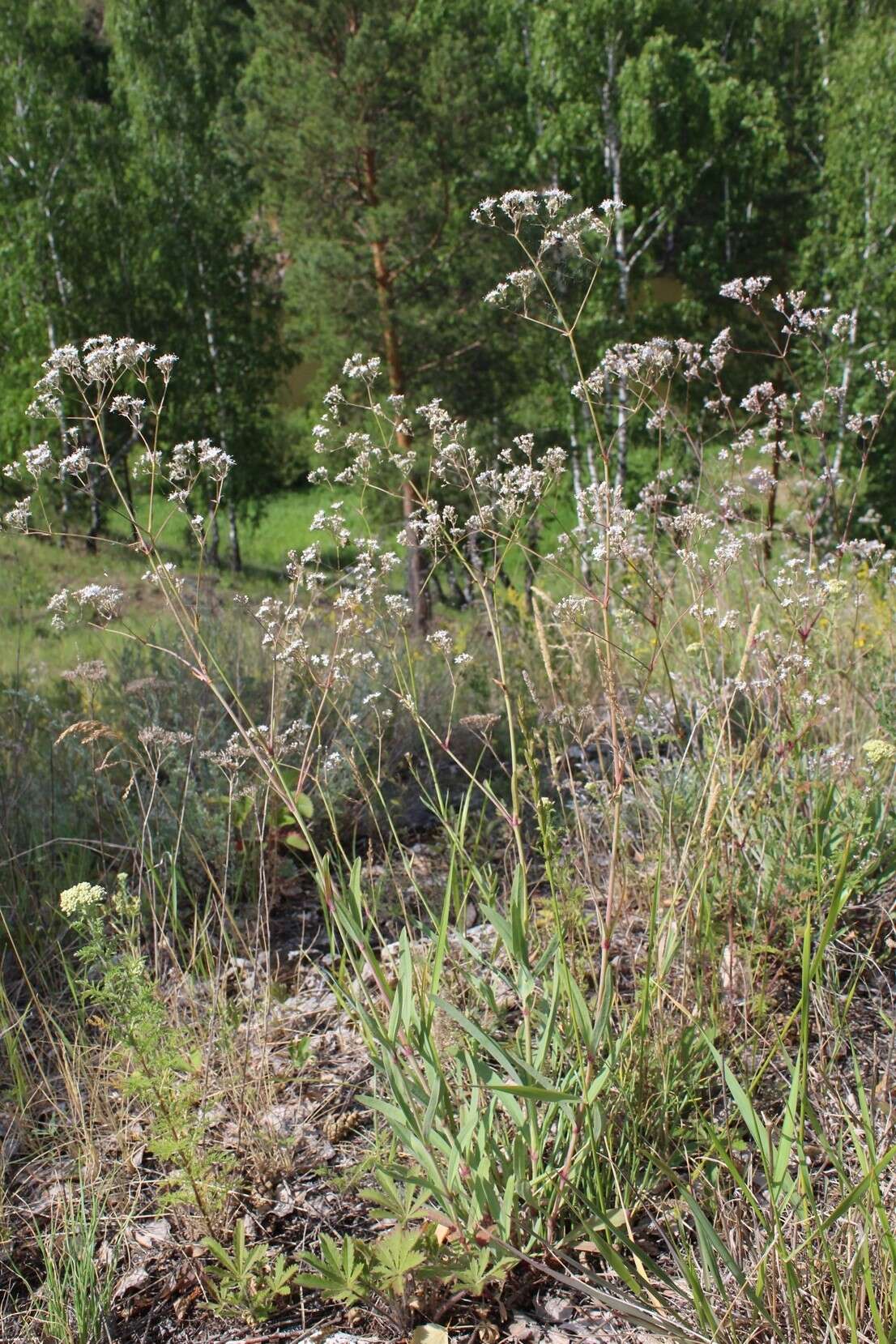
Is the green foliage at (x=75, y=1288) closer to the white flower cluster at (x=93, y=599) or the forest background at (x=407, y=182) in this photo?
the white flower cluster at (x=93, y=599)

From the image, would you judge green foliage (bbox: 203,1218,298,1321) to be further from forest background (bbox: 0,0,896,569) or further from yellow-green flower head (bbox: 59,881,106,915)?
forest background (bbox: 0,0,896,569)

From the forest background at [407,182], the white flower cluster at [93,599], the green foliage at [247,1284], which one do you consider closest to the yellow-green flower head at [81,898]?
the white flower cluster at [93,599]

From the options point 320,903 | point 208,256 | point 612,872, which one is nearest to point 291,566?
point 612,872

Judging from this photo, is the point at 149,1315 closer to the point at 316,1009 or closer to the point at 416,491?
the point at 316,1009

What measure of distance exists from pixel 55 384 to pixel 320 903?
1.67m

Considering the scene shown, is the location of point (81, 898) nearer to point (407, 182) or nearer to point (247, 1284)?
point (247, 1284)

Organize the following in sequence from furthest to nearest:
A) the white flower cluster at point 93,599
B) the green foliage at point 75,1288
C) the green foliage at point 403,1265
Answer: the white flower cluster at point 93,599, the green foliage at point 75,1288, the green foliage at point 403,1265

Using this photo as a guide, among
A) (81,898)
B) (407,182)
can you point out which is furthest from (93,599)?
(407,182)

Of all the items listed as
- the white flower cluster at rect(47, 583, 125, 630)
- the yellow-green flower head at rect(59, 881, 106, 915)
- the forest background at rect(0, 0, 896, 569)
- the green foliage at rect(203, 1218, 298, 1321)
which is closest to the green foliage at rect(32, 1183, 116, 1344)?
the green foliage at rect(203, 1218, 298, 1321)

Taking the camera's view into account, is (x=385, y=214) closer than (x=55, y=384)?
No

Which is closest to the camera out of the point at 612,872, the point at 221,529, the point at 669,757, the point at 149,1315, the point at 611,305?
the point at 612,872

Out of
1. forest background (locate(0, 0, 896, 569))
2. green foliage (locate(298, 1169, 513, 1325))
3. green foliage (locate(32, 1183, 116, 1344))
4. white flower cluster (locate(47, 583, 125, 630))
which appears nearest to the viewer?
green foliage (locate(298, 1169, 513, 1325))

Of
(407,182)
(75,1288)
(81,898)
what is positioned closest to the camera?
(75,1288)

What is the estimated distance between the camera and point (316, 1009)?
2576 millimetres
